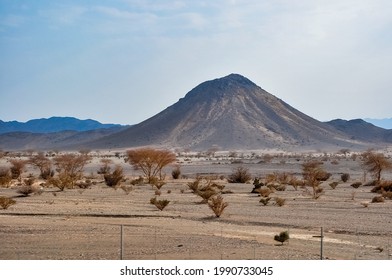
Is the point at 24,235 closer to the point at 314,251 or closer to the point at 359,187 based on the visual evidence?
the point at 314,251

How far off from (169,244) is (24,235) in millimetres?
5065

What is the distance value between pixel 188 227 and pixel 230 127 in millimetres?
143797

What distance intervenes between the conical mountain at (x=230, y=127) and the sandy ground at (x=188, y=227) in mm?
119488

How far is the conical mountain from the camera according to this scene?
160250 millimetres

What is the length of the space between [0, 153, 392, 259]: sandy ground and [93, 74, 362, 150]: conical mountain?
4704 inches

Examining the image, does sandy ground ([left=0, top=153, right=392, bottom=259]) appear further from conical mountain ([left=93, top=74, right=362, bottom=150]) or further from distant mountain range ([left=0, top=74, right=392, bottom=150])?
conical mountain ([left=93, top=74, right=362, bottom=150])

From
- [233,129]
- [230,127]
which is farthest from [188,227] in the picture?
[230,127]

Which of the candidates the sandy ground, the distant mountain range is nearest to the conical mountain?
the distant mountain range

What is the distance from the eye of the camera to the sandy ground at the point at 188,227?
56.1 ft

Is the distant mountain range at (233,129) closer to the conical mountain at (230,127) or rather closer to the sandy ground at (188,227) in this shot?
the conical mountain at (230,127)

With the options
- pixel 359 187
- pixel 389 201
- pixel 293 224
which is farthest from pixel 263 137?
pixel 293 224

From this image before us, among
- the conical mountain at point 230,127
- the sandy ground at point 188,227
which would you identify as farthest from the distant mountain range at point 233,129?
the sandy ground at point 188,227

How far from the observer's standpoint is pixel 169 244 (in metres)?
18.6

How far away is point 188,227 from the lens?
922 inches
